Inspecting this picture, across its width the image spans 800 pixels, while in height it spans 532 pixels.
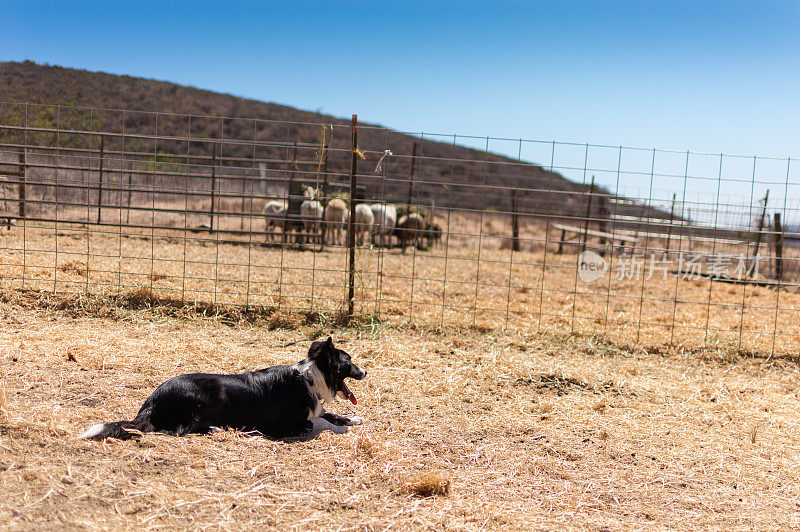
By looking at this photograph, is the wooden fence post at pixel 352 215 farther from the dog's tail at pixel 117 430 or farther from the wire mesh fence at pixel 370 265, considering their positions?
the dog's tail at pixel 117 430

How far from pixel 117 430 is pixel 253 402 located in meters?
0.86

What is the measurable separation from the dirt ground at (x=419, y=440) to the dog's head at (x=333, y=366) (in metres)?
0.35

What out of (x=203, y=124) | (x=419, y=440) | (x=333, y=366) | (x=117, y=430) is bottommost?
(x=419, y=440)

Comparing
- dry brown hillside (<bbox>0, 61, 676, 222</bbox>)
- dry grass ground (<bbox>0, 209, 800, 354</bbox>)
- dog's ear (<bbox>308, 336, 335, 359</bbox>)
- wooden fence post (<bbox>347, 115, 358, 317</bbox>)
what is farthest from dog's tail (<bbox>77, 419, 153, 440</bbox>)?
dry brown hillside (<bbox>0, 61, 676, 222</bbox>)

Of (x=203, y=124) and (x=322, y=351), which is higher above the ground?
(x=203, y=124)

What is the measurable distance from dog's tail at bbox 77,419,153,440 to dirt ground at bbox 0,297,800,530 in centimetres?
10

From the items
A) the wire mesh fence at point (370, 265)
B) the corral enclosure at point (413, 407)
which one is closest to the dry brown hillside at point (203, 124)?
the wire mesh fence at point (370, 265)

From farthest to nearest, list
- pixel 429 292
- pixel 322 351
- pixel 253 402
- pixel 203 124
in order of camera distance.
A: 1. pixel 203 124
2. pixel 429 292
3. pixel 322 351
4. pixel 253 402

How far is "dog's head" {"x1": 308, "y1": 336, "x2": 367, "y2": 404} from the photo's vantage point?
168 inches

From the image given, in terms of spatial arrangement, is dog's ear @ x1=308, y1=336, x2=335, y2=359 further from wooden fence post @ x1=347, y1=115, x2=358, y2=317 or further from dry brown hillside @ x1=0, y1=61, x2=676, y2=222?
dry brown hillside @ x1=0, y1=61, x2=676, y2=222

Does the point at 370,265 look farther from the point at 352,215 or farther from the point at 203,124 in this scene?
the point at 203,124

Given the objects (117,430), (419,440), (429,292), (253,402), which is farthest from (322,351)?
(429,292)

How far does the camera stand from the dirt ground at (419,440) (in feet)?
9.63

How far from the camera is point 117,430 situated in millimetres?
3484
